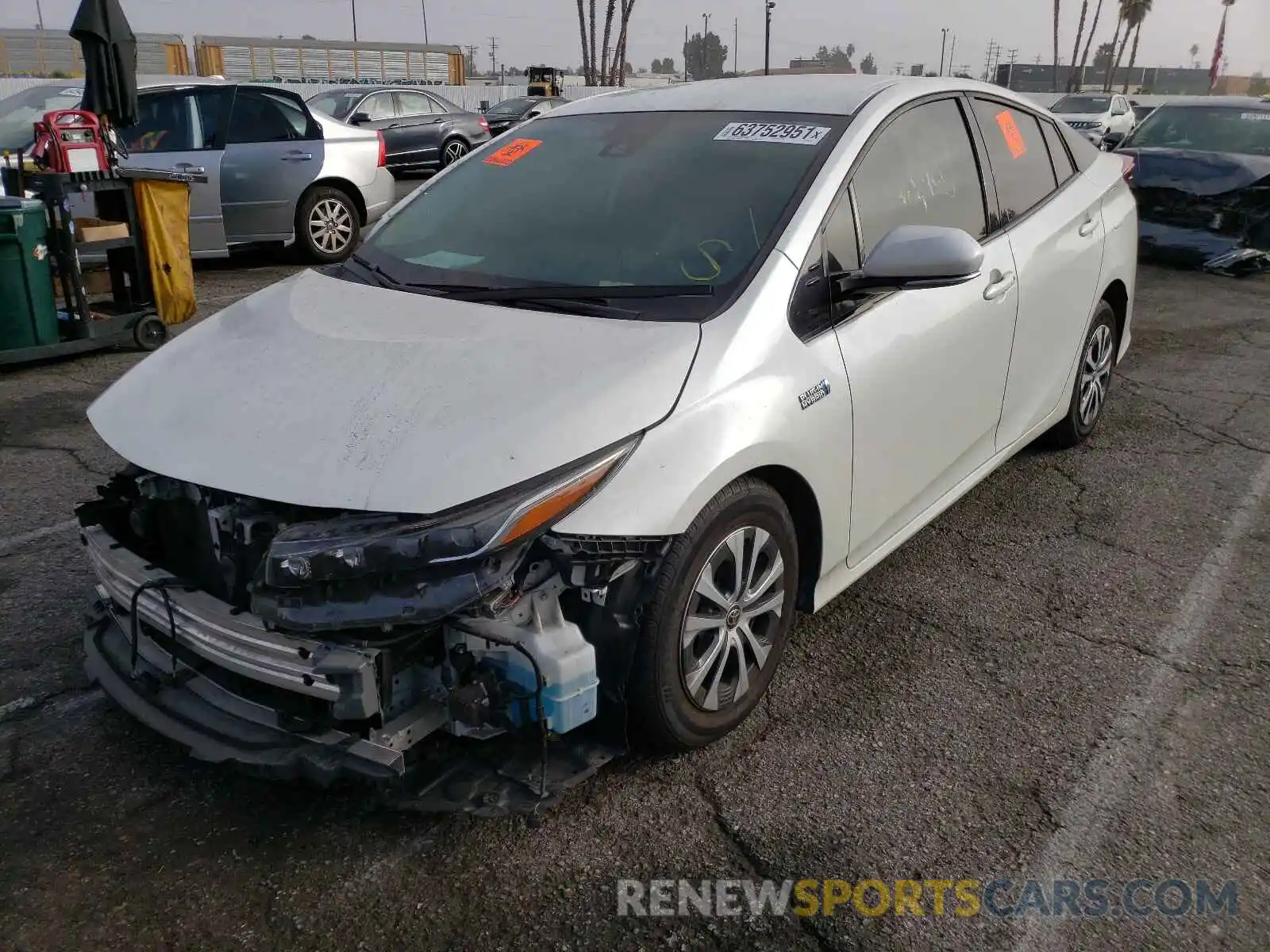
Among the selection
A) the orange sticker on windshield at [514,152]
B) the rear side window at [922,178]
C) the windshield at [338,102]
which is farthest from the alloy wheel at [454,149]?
the rear side window at [922,178]

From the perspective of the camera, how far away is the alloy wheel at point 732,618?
264cm

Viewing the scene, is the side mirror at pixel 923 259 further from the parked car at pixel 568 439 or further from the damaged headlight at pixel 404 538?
the damaged headlight at pixel 404 538

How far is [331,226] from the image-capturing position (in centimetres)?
1009

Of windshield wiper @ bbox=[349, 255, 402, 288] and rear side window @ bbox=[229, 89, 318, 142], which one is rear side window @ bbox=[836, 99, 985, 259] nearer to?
windshield wiper @ bbox=[349, 255, 402, 288]

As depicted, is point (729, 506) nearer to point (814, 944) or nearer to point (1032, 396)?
point (814, 944)

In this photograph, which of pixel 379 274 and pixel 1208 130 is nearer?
pixel 379 274

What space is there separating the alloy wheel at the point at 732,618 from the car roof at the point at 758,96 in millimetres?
1539

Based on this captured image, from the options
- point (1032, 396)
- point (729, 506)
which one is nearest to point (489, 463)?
point (729, 506)

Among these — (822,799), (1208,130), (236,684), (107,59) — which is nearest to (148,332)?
(107,59)

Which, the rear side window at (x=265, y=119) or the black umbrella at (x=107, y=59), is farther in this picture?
the rear side window at (x=265, y=119)

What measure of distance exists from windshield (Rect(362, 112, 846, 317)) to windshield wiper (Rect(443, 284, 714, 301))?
2 cm

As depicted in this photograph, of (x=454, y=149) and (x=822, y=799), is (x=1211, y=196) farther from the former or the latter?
(x=454, y=149)

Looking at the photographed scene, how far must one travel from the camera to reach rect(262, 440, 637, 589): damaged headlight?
2.20 meters

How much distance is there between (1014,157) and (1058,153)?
0.54 meters
